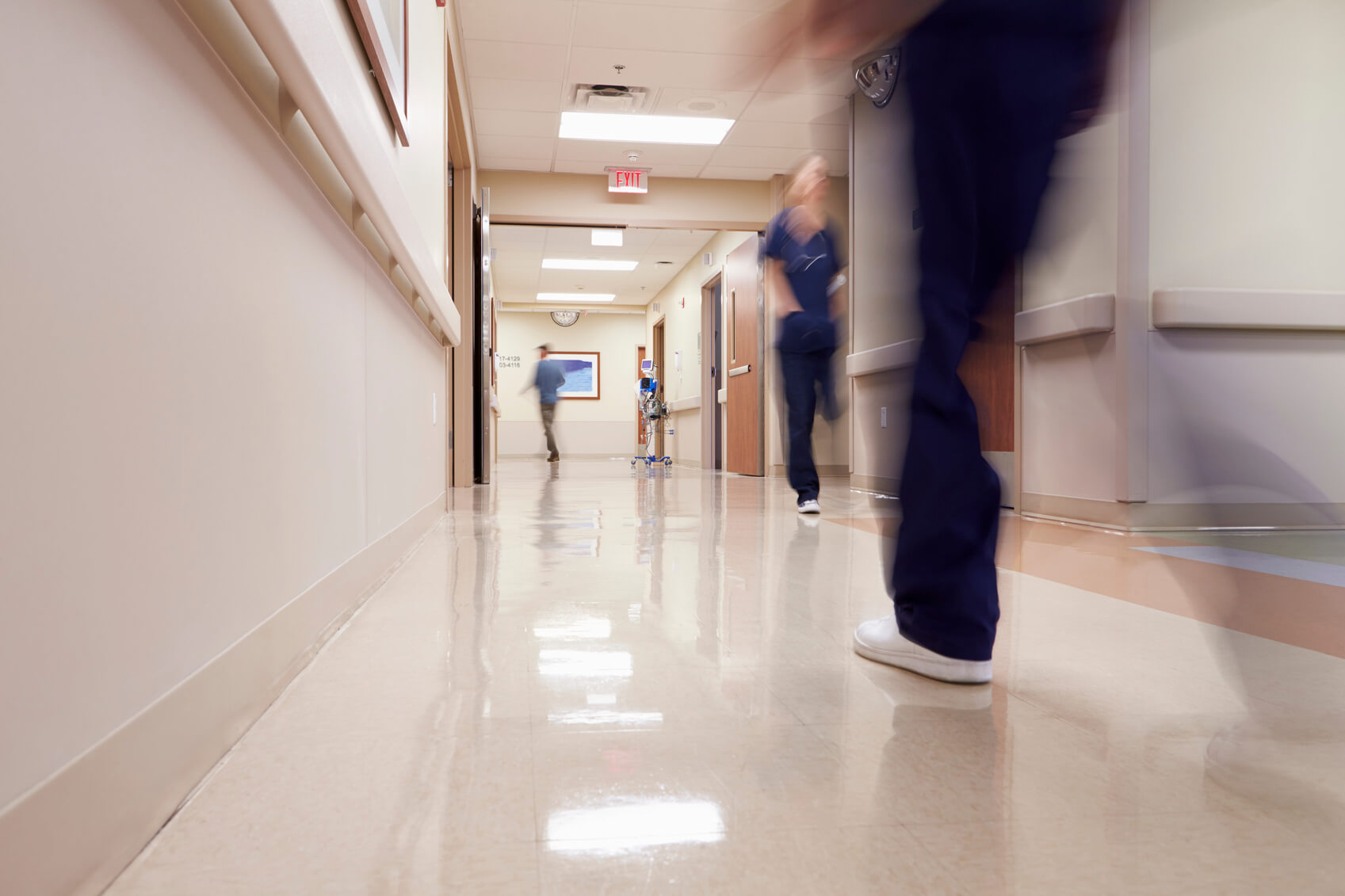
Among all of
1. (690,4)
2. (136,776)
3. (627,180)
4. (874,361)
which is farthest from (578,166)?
(136,776)

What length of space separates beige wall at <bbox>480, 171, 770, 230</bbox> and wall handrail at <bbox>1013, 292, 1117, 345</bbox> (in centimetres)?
418

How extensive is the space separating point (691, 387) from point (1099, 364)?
7.95 metres

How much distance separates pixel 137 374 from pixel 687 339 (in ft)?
34.9

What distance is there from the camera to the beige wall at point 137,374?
527 mm

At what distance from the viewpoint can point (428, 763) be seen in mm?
842

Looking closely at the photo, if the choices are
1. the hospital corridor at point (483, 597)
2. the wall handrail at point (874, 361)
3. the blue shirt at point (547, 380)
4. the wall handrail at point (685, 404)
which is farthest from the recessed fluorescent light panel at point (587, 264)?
the hospital corridor at point (483, 597)

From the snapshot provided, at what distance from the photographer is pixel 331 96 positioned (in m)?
1.09

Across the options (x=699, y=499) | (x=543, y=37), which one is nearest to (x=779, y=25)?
(x=699, y=499)

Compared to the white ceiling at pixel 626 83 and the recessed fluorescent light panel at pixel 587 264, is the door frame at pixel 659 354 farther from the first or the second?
the white ceiling at pixel 626 83

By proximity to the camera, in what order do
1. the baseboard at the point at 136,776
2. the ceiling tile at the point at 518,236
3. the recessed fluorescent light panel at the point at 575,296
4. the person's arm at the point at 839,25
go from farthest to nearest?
the recessed fluorescent light panel at the point at 575,296 < the ceiling tile at the point at 518,236 < the person's arm at the point at 839,25 < the baseboard at the point at 136,776

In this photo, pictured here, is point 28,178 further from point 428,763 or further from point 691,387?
point 691,387

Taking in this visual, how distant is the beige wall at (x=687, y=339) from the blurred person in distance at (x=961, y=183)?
7.51 meters

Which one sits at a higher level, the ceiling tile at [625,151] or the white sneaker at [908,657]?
the ceiling tile at [625,151]

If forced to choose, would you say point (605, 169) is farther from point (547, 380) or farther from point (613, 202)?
point (547, 380)
